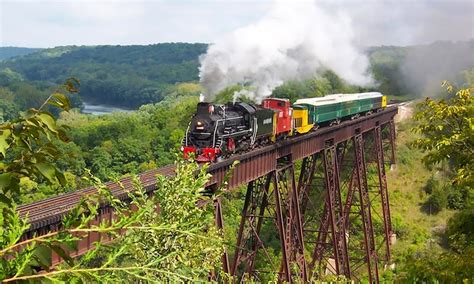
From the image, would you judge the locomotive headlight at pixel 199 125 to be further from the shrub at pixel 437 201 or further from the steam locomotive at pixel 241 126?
the shrub at pixel 437 201

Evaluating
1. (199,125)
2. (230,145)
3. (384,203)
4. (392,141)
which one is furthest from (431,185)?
(199,125)

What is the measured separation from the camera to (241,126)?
60.8 ft

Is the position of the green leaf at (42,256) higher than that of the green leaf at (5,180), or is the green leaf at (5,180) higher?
the green leaf at (5,180)

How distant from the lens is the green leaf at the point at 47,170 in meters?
2.41

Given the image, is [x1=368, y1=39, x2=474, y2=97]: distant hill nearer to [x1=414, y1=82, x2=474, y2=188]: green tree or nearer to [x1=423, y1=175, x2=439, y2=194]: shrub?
[x1=423, y1=175, x2=439, y2=194]: shrub

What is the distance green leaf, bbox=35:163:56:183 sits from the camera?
2.41 meters

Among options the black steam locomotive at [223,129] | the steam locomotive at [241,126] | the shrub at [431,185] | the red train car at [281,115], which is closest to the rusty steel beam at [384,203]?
the shrub at [431,185]

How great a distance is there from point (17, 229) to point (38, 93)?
451 ft

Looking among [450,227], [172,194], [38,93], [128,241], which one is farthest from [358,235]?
[38,93]

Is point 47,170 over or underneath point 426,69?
underneath

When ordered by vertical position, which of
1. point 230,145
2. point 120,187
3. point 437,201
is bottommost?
point 437,201

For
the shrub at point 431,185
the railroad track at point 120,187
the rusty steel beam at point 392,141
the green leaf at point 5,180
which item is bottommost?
the shrub at point 431,185

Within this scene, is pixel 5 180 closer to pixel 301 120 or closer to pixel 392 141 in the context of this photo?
pixel 301 120

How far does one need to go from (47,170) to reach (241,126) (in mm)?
16151
